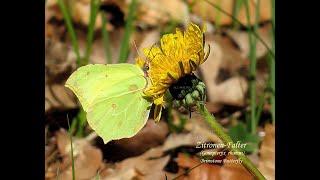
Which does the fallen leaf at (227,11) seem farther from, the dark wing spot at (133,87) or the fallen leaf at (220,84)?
the dark wing spot at (133,87)

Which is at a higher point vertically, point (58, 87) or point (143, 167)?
point (58, 87)

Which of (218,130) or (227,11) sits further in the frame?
(227,11)

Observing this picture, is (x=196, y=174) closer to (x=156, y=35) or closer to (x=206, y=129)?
(x=206, y=129)

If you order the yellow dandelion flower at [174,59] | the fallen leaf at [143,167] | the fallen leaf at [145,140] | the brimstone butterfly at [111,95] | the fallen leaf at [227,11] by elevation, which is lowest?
the fallen leaf at [143,167]

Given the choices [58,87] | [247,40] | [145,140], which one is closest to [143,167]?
[145,140]

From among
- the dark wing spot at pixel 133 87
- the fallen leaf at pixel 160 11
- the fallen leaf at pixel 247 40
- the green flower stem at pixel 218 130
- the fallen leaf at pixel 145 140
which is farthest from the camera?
the fallen leaf at pixel 160 11

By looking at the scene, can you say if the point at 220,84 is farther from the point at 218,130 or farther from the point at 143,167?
the point at 218,130

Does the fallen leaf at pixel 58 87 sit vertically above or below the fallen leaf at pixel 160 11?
below

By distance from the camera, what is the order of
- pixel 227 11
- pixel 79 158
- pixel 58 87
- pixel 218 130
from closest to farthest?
pixel 218 130 → pixel 79 158 → pixel 58 87 → pixel 227 11

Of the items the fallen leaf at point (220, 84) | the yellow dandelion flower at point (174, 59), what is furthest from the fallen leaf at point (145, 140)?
the yellow dandelion flower at point (174, 59)
